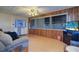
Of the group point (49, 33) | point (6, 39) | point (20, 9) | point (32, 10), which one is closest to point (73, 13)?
point (49, 33)

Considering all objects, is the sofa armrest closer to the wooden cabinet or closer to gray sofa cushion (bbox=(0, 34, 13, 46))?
gray sofa cushion (bbox=(0, 34, 13, 46))

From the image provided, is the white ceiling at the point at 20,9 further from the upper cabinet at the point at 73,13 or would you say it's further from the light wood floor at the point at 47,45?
the light wood floor at the point at 47,45

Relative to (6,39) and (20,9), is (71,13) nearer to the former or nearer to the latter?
(20,9)

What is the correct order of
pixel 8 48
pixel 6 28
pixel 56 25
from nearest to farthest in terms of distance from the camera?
1. pixel 8 48
2. pixel 6 28
3. pixel 56 25

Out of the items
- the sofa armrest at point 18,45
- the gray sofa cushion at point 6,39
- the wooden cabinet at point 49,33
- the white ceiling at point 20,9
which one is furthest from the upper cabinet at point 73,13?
the gray sofa cushion at point 6,39

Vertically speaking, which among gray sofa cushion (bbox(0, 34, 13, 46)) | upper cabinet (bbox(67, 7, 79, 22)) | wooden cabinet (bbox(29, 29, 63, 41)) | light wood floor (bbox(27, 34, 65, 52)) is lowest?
light wood floor (bbox(27, 34, 65, 52))

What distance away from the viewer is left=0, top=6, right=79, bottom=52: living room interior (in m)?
1.84

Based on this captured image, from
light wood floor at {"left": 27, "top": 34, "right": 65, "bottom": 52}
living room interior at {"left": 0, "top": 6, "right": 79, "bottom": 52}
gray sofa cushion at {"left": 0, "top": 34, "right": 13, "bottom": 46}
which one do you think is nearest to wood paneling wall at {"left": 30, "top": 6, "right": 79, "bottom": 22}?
living room interior at {"left": 0, "top": 6, "right": 79, "bottom": 52}

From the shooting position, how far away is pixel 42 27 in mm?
2084

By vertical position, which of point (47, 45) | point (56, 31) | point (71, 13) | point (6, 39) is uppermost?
point (71, 13)
